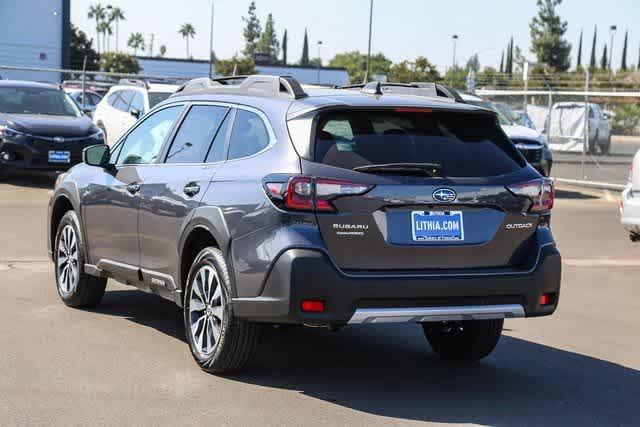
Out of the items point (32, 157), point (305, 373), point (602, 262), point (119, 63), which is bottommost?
point (119, 63)

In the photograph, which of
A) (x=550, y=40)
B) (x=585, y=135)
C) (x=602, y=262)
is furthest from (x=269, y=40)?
(x=602, y=262)

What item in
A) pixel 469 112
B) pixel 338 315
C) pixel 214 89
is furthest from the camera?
pixel 214 89

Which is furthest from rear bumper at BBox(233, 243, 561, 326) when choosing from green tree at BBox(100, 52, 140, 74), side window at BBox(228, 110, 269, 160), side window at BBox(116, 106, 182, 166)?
green tree at BBox(100, 52, 140, 74)

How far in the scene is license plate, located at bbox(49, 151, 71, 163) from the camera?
18734 mm

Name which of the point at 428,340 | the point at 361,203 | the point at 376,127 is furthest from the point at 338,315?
the point at 428,340

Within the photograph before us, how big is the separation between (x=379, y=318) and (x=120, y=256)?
259cm

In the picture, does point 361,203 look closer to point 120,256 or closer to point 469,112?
point 469,112

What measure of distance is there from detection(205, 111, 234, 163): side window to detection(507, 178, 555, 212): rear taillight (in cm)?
173

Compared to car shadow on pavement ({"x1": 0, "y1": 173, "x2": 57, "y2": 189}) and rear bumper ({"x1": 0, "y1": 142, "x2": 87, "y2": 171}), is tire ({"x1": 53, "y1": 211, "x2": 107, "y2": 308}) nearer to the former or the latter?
rear bumper ({"x1": 0, "y1": 142, "x2": 87, "y2": 171})

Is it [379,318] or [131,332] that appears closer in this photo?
[379,318]

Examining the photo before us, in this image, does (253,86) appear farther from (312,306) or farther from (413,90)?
(312,306)

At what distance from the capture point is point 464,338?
7301 mm

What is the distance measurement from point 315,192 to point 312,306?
23.1 inches

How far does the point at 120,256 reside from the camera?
7.98 meters
